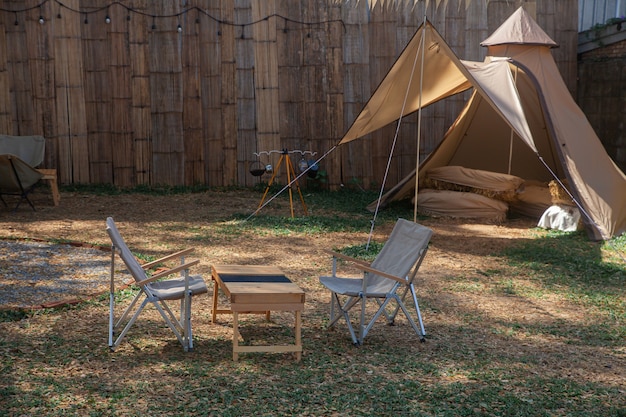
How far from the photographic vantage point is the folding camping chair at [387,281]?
4504 millimetres

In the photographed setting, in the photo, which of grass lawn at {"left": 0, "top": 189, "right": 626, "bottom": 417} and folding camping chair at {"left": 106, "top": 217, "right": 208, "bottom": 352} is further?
folding camping chair at {"left": 106, "top": 217, "right": 208, "bottom": 352}

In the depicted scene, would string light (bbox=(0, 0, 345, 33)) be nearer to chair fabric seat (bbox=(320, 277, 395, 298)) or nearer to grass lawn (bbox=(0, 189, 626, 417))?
grass lawn (bbox=(0, 189, 626, 417))

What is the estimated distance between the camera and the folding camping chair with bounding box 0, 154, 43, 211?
27.1 feet

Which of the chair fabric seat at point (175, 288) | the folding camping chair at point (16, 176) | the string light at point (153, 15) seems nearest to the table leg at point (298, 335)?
the chair fabric seat at point (175, 288)

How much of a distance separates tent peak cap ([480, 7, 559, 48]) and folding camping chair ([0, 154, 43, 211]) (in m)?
5.50

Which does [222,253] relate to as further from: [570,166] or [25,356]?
[570,166]

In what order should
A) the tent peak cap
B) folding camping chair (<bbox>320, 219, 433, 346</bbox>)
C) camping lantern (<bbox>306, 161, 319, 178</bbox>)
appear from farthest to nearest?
1. camping lantern (<bbox>306, 161, 319, 178</bbox>)
2. the tent peak cap
3. folding camping chair (<bbox>320, 219, 433, 346</bbox>)

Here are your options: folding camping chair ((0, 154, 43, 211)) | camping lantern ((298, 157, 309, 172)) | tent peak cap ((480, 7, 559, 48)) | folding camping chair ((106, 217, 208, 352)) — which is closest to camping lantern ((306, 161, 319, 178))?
camping lantern ((298, 157, 309, 172))

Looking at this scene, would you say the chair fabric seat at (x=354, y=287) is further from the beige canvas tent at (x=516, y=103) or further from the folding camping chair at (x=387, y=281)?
the beige canvas tent at (x=516, y=103)

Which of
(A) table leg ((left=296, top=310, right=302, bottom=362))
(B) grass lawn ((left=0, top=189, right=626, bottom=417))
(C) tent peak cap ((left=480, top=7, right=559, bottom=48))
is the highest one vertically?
(C) tent peak cap ((left=480, top=7, right=559, bottom=48))

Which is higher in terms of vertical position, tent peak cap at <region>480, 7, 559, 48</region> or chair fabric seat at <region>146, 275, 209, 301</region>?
tent peak cap at <region>480, 7, 559, 48</region>

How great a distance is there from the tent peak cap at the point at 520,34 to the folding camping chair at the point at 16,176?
5500mm

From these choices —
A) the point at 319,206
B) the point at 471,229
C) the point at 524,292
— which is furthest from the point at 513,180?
the point at 524,292

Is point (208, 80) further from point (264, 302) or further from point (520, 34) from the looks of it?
point (264, 302)
